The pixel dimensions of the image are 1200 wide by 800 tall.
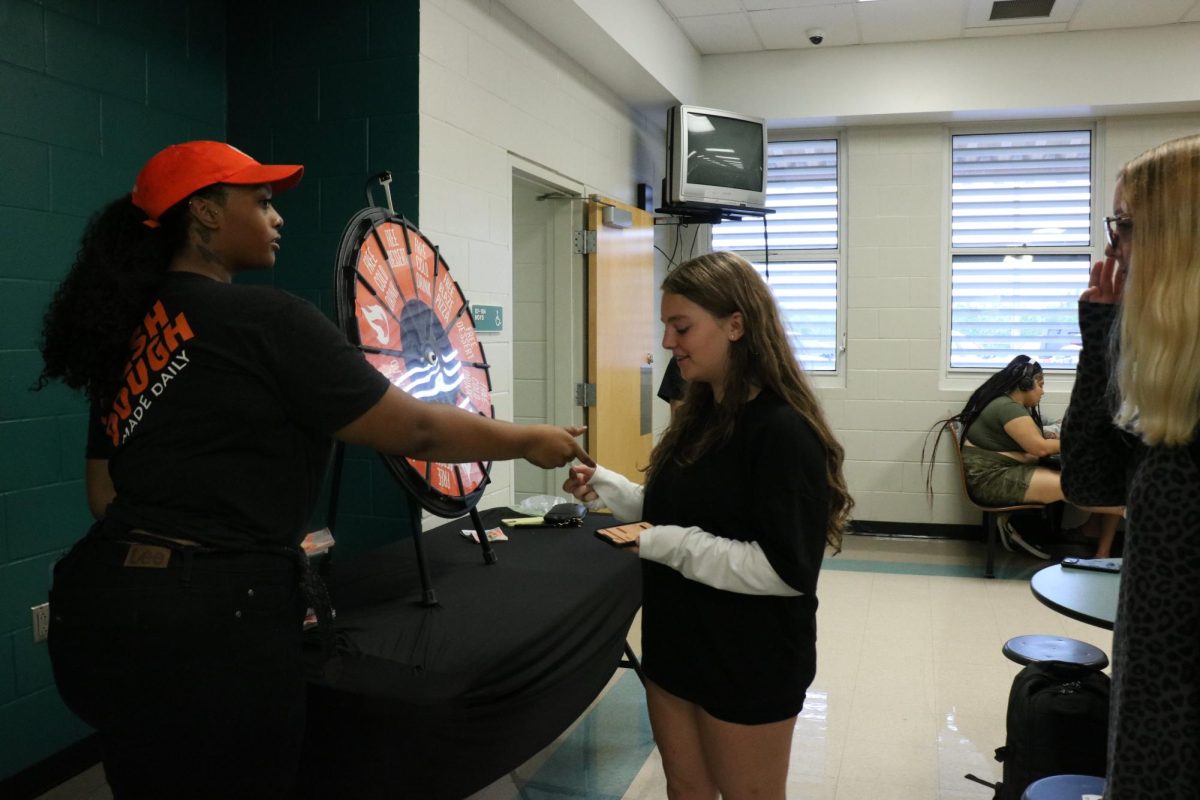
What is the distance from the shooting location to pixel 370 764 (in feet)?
5.78

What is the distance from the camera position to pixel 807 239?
661 centimetres

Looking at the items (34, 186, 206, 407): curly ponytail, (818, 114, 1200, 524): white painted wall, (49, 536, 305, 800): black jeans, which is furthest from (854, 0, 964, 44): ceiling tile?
(49, 536, 305, 800): black jeans

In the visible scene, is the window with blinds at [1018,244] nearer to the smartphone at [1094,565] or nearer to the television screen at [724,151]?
the television screen at [724,151]

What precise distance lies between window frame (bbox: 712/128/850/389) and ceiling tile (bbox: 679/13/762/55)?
69 centimetres

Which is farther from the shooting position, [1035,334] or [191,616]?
[1035,334]

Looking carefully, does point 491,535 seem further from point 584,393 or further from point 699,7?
point 699,7

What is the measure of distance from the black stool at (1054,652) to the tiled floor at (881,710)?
44cm

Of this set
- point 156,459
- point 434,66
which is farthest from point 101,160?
point 156,459

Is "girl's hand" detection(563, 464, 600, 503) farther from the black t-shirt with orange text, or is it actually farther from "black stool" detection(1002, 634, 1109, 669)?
"black stool" detection(1002, 634, 1109, 669)

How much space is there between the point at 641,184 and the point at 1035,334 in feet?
9.47

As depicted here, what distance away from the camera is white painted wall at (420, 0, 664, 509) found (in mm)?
3291

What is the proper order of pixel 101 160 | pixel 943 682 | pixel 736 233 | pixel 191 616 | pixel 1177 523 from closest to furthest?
1. pixel 1177 523
2. pixel 191 616
3. pixel 101 160
4. pixel 943 682
5. pixel 736 233

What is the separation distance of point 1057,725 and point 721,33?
4.65 metres

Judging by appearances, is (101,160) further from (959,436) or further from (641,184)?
(959,436)
